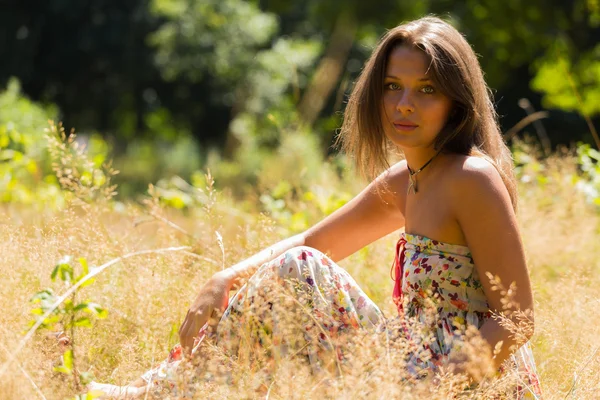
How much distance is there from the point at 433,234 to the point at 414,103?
379 mm

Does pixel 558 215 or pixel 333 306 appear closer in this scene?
pixel 333 306

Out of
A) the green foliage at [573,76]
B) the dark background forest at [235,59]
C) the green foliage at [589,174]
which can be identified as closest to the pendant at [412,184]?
the green foliage at [589,174]

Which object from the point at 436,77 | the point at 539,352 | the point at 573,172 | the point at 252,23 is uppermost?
the point at 252,23

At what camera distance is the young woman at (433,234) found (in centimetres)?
209

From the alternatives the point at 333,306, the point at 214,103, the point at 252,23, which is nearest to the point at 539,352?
the point at 333,306

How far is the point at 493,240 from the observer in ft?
6.81

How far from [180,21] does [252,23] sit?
3.54ft

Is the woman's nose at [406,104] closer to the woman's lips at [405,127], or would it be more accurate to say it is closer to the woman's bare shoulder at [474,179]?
the woman's lips at [405,127]

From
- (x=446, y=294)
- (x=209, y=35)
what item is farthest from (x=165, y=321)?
(x=209, y=35)

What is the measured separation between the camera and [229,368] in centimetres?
196

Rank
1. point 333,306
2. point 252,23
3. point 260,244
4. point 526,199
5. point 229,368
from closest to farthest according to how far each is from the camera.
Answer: point 229,368 → point 333,306 → point 260,244 → point 526,199 → point 252,23

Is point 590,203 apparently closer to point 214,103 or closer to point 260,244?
point 260,244

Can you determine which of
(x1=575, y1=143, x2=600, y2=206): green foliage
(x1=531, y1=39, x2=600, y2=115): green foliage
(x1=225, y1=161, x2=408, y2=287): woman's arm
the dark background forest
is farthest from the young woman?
(x1=531, y1=39, x2=600, y2=115): green foliage

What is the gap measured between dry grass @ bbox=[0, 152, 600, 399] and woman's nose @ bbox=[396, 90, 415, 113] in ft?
2.27
